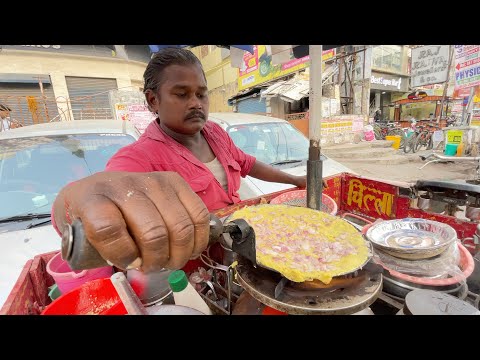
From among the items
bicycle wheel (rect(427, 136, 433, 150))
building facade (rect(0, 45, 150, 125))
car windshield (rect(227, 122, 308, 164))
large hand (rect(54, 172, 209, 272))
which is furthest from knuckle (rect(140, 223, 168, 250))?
bicycle wheel (rect(427, 136, 433, 150))

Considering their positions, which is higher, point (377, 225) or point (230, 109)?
point (230, 109)

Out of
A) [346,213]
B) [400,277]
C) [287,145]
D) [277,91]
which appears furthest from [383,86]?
[400,277]

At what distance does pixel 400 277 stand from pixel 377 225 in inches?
16.9

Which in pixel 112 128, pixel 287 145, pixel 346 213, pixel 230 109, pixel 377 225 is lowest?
pixel 346 213

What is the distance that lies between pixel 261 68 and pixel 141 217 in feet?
56.0

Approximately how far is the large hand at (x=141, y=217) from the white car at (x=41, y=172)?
74.6 inches

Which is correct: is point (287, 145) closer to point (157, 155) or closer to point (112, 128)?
point (112, 128)

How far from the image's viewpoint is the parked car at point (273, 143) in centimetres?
407

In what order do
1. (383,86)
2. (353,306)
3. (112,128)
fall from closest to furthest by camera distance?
1. (353,306)
2. (112,128)
3. (383,86)

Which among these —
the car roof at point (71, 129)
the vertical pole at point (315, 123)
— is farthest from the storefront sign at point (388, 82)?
the vertical pole at point (315, 123)

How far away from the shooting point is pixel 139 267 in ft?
2.13

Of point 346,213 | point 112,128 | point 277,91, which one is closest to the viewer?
point 346,213

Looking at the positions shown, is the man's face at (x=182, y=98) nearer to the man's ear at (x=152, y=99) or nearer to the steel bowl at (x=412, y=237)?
the man's ear at (x=152, y=99)

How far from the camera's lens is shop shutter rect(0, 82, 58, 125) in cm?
1437
